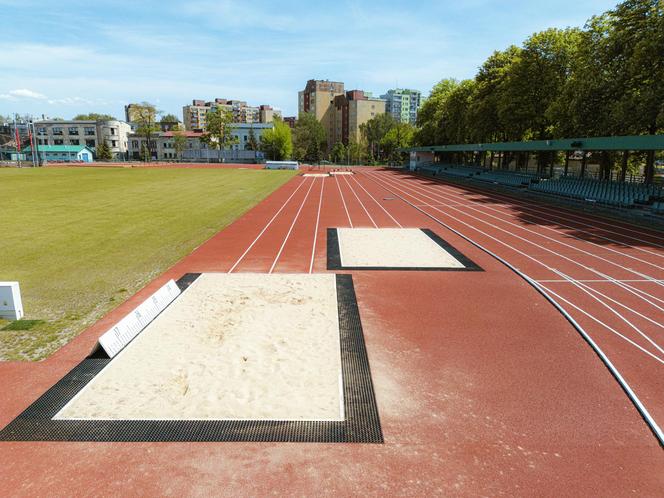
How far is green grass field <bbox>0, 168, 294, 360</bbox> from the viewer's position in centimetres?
831

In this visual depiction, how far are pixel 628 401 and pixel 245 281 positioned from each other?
→ 8.10 meters

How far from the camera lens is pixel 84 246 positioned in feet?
46.1

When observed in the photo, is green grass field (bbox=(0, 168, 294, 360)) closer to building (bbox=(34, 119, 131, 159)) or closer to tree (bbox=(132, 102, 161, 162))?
tree (bbox=(132, 102, 161, 162))

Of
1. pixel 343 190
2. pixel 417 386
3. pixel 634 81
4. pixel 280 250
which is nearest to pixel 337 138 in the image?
pixel 343 190

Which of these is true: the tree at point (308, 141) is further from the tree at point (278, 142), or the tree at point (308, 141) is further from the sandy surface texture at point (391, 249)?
the sandy surface texture at point (391, 249)

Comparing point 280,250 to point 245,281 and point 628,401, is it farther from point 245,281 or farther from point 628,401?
point 628,401

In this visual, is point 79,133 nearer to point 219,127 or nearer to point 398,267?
point 219,127

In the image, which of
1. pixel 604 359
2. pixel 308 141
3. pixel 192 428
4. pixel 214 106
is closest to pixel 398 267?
pixel 604 359

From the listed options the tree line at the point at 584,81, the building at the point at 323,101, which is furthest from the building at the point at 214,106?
the tree line at the point at 584,81

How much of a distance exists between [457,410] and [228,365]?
3391mm

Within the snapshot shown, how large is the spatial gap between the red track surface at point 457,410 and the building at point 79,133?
110998 mm

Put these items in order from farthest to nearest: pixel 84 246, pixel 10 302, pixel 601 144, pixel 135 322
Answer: pixel 601 144
pixel 84 246
pixel 10 302
pixel 135 322

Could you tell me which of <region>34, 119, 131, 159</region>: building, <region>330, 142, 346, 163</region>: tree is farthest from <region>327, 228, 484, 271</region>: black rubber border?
<region>34, 119, 131, 159</region>: building

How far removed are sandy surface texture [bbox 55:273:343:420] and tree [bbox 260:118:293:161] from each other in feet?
290
